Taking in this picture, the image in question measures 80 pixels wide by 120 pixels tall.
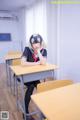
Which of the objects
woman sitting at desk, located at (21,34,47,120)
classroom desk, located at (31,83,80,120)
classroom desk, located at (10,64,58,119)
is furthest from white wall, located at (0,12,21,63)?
classroom desk, located at (31,83,80,120)

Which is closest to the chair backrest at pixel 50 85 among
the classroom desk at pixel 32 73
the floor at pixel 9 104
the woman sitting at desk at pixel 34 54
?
the classroom desk at pixel 32 73

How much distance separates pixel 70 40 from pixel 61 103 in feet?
7.52

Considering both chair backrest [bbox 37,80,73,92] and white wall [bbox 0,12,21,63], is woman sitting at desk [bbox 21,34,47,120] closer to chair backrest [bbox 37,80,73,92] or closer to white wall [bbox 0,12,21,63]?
chair backrest [bbox 37,80,73,92]

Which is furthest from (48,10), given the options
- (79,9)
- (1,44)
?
(1,44)

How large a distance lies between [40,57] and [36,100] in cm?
118

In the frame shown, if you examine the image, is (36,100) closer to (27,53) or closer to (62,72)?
(27,53)

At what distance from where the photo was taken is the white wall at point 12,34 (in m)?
6.35

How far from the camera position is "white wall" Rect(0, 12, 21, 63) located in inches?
250

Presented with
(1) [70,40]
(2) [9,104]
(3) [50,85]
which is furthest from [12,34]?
(3) [50,85]

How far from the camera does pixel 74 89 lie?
143cm

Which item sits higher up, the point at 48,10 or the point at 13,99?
the point at 48,10

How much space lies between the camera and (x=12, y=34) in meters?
6.55

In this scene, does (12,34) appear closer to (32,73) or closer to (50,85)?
(32,73)

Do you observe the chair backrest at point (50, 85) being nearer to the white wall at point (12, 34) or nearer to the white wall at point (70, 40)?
the white wall at point (70, 40)
